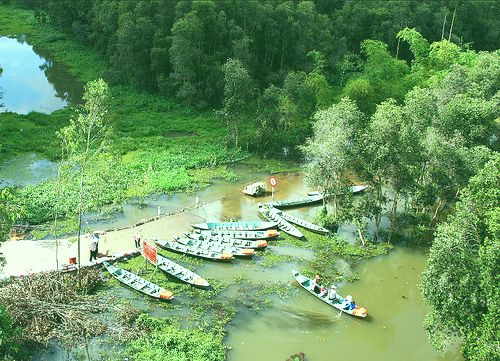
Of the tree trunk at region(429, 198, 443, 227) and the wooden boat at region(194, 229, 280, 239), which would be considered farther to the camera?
the tree trunk at region(429, 198, 443, 227)

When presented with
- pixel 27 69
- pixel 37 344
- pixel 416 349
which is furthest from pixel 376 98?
pixel 27 69

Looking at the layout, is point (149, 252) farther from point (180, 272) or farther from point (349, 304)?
point (349, 304)

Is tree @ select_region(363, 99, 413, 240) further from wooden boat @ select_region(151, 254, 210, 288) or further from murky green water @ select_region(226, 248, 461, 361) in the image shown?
wooden boat @ select_region(151, 254, 210, 288)

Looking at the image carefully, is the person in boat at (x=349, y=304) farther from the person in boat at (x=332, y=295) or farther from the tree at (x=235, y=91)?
the tree at (x=235, y=91)

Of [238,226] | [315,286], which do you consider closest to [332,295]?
[315,286]

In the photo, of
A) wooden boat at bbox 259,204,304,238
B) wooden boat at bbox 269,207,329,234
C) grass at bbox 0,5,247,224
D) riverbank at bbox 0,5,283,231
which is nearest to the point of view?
wooden boat at bbox 259,204,304,238

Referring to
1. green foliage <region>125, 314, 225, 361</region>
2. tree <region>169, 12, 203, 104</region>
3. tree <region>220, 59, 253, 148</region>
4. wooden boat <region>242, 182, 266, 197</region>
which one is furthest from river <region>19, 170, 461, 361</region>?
tree <region>169, 12, 203, 104</region>
